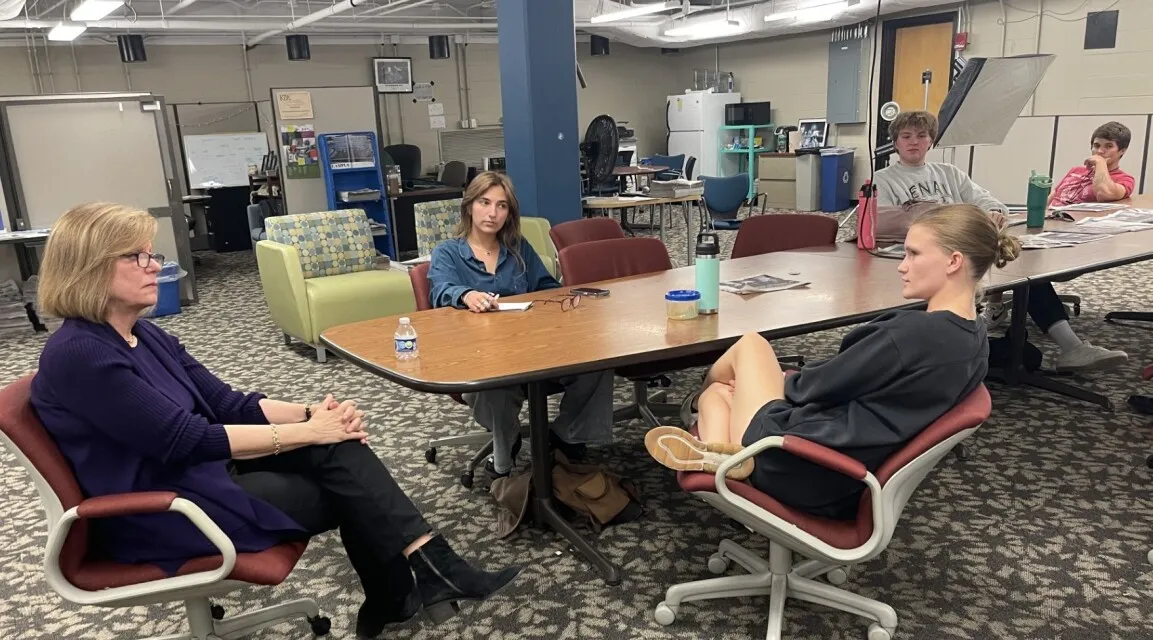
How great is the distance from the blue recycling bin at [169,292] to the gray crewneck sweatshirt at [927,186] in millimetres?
5263

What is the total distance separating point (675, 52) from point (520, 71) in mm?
9557

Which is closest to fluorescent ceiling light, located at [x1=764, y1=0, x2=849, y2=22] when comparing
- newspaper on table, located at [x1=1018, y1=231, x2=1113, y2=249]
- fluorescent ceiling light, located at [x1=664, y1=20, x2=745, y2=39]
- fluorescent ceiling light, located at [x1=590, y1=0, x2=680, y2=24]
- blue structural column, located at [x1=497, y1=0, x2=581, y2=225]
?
fluorescent ceiling light, located at [x1=664, y1=20, x2=745, y2=39]

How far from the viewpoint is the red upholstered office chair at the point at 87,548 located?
1643 millimetres

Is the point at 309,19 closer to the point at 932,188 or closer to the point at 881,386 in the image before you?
the point at 932,188

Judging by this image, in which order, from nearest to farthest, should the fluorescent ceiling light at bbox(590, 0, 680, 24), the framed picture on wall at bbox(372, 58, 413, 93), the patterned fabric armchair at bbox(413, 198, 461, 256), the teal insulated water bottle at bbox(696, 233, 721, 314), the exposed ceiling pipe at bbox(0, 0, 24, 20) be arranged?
the teal insulated water bottle at bbox(696, 233, 721, 314) < the patterned fabric armchair at bbox(413, 198, 461, 256) < the exposed ceiling pipe at bbox(0, 0, 24, 20) < the fluorescent ceiling light at bbox(590, 0, 680, 24) < the framed picture on wall at bbox(372, 58, 413, 93)

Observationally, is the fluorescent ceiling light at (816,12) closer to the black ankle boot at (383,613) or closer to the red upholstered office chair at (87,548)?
the black ankle boot at (383,613)

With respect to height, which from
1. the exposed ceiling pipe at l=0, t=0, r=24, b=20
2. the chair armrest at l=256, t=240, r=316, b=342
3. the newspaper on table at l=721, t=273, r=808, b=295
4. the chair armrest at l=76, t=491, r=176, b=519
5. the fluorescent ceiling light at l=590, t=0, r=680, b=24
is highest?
the fluorescent ceiling light at l=590, t=0, r=680, b=24

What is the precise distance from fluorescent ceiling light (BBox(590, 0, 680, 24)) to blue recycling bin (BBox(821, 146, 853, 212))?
2789 mm

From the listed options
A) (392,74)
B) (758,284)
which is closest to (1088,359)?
(758,284)

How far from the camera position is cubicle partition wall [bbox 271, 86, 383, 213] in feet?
26.9

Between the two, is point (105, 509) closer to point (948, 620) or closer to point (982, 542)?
point (948, 620)

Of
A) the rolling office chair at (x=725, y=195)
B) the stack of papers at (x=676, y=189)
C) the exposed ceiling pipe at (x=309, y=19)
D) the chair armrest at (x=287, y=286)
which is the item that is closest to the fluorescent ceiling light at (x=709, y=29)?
the rolling office chair at (x=725, y=195)

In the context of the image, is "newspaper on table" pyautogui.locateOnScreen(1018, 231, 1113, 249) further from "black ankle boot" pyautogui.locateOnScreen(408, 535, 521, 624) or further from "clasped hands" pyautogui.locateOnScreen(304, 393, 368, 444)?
"clasped hands" pyautogui.locateOnScreen(304, 393, 368, 444)

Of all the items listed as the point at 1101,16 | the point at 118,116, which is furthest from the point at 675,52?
the point at 118,116
